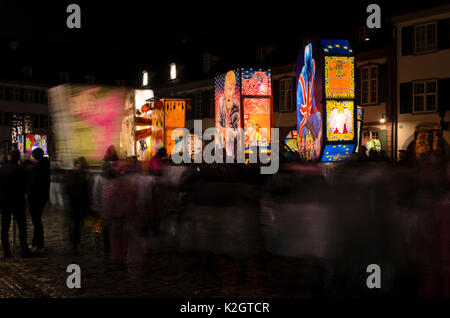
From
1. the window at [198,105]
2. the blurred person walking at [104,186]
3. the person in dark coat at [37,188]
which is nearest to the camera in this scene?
the blurred person walking at [104,186]

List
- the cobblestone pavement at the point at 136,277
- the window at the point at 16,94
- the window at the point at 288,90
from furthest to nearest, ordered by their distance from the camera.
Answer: the window at the point at 16,94, the window at the point at 288,90, the cobblestone pavement at the point at 136,277

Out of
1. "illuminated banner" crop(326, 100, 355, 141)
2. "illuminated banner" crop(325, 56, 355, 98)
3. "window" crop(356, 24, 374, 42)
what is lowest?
"illuminated banner" crop(326, 100, 355, 141)

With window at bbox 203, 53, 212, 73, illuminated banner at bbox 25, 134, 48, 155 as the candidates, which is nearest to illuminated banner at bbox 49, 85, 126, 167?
illuminated banner at bbox 25, 134, 48, 155

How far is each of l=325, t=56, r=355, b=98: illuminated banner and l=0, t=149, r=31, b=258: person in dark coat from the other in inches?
208

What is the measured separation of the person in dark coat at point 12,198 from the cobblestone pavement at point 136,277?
1.00 feet

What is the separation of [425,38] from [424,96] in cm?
259

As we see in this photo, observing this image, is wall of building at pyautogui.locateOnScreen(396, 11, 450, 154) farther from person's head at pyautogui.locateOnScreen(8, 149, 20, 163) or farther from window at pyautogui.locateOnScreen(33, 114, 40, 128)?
window at pyautogui.locateOnScreen(33, 114, 40, 128)

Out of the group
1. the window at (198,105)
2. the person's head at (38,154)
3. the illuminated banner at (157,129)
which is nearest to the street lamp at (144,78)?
the window at (198,105)

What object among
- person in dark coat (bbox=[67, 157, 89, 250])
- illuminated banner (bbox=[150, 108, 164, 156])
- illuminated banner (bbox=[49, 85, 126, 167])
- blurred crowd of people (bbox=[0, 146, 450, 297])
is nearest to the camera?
blurred crowd of people (bbox=[0, 146, 450, 297])

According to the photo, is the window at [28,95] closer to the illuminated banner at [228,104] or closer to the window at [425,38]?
the window at [425,38]

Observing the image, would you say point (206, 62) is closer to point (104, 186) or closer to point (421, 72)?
point (421, 72)

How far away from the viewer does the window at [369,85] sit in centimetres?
2709

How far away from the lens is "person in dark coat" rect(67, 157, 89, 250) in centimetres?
968

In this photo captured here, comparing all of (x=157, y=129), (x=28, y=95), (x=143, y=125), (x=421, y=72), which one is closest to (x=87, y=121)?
(x=157, y=129)
